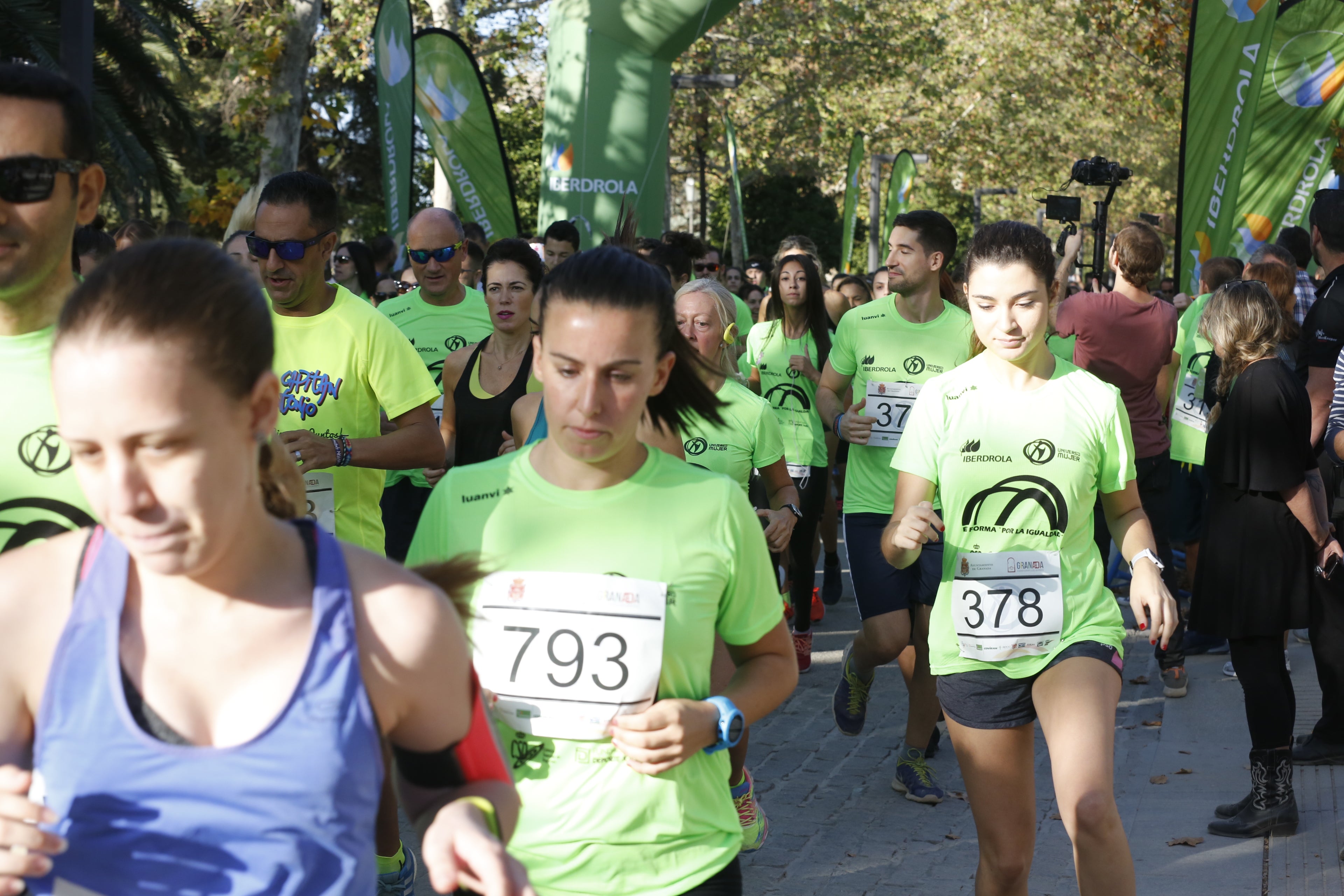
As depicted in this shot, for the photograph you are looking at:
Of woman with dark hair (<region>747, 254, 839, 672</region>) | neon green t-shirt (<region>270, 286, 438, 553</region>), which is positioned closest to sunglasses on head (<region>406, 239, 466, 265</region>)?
woman with dark hair (<region>747, 254, 839, 672</region>)

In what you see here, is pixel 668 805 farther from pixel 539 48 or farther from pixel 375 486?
pixel 539 48

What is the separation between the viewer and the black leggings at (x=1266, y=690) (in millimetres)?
5316

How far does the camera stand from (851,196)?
77.2 ft

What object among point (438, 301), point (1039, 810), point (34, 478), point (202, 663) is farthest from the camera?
point (438, 301)

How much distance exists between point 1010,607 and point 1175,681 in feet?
13.5

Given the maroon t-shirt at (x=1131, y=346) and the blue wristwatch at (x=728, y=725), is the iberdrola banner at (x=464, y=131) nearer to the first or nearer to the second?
the maroon t-shirt at (x=1131, y=346)

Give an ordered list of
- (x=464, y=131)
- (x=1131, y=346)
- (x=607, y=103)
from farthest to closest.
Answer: (x=464, y=131) → (x=607, y=103) → (x=1131, y=346)

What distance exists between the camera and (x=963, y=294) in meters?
6.89

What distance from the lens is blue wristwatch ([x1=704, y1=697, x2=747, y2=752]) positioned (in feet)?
8.29

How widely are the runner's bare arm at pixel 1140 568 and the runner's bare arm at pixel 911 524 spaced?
19.5 inches

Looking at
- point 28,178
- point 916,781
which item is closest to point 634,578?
point 28,178

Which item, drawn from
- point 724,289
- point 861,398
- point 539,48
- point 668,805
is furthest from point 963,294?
point 539,48

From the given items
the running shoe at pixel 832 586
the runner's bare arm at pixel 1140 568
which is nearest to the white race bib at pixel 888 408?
the runner's bare arm at pixel 1140 568

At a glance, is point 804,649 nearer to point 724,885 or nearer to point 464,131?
point 724,885
